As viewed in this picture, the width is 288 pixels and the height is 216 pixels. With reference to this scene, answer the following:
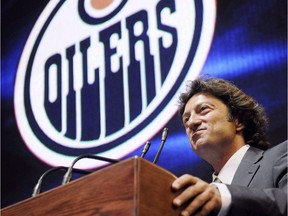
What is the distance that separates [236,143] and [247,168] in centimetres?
30

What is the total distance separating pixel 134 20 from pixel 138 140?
2.10ft

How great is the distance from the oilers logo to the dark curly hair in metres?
0.22

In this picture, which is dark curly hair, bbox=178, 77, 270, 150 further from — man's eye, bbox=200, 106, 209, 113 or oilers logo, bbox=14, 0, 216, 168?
oilers logo, bbox=14, 0, 216, 168

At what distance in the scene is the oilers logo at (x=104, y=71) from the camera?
2.22 meters

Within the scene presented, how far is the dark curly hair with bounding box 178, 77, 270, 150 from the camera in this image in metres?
1.87

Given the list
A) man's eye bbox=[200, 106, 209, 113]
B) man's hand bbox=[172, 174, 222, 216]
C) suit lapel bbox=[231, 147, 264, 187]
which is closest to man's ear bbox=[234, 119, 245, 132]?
man's eye bbox=[200, 106, 209, 113]

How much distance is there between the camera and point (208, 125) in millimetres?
1765

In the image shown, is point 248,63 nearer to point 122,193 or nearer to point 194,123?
point 194,123

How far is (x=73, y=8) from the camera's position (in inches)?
112

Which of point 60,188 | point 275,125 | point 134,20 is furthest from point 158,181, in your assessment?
point 134,20

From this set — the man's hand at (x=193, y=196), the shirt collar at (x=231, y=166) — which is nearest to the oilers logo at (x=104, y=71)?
the shirt collar at (x=231, y=166)

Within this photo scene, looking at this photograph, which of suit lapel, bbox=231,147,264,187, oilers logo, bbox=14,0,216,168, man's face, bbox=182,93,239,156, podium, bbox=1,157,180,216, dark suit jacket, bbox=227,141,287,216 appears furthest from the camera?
oilers logo, bbox=14,0,216,168

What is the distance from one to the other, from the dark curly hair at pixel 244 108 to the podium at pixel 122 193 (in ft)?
3.38

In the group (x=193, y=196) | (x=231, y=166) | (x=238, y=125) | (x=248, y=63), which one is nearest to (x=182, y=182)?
(x=193, y=196)
